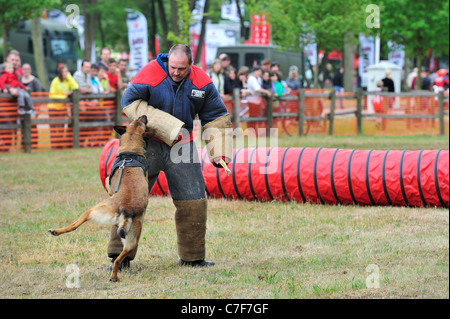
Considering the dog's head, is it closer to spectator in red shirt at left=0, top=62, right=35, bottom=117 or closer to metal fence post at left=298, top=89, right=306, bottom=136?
spectator in red shirt at left=0, top=62, right=35, bottom=117

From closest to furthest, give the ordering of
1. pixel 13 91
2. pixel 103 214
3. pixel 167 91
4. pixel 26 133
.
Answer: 1. pixel 103 214
2. pixel 167 91
3. pixel 13 91
4. pixel 26 133

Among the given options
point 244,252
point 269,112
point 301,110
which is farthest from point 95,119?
point 244,252

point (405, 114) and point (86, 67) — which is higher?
point (86, 67)

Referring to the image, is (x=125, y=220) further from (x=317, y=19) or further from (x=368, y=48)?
(x=368, y=48)

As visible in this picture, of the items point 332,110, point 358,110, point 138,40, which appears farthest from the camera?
point 138,40

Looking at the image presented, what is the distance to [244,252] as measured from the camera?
7.00 metres

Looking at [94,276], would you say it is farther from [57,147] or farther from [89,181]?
[57,147]

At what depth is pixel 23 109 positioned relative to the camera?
15312mm

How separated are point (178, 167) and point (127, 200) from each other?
0.79m

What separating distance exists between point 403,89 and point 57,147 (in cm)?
2436

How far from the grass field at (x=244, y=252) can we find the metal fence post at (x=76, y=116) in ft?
18.5

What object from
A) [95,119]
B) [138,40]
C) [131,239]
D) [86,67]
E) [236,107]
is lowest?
[95,119]

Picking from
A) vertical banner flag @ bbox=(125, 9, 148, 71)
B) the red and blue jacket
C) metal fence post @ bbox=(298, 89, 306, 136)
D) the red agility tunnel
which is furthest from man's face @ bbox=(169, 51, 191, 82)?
vertical banner flag @ bbox=(125, 9, 148, 71)
